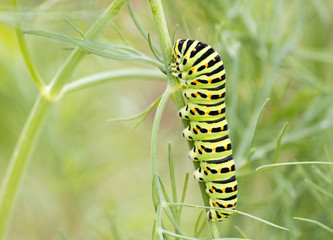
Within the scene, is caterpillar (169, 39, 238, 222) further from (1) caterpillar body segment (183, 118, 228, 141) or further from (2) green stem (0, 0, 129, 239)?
(2) green stem (0, 0, 129, 239)

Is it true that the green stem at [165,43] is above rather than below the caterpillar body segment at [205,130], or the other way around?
above

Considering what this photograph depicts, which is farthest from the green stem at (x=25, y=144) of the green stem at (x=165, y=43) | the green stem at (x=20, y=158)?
the green stem at (x=165, y=43)

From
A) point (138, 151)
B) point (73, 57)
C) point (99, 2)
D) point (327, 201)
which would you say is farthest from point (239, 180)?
point (73, 57)

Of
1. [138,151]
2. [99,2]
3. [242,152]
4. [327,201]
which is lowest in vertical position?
[327,201]

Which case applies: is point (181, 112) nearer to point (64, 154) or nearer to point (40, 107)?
point (40, 107)

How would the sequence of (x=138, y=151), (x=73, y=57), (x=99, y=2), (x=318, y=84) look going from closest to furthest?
(x=73, y=57) < (x=99, y=2) < (x=318, y=84) < (x=138, y=151)

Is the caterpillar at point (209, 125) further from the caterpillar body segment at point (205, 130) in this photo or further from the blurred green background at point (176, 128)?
the blurred green background at point (176, 128)

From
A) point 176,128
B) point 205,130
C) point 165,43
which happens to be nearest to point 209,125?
point 205,130
